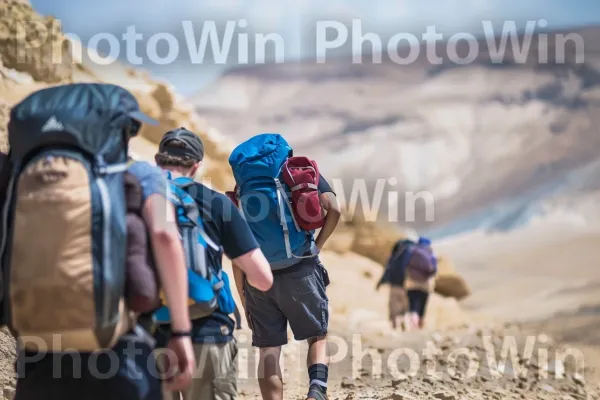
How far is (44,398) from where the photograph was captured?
255 centimetres

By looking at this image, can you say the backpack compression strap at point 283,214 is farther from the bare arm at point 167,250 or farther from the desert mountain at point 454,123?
the desert mountain at point 454,123

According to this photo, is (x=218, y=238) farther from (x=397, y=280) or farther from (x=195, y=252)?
(x=397, y=280)

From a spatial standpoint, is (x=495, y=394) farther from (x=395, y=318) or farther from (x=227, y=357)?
(x=395, y=318)

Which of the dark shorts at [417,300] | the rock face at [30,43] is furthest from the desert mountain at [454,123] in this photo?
the dark shorts at [417,300]

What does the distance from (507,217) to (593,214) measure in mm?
5954

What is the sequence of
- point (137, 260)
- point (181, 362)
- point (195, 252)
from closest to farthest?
point (137, 260) → point (181, 362) → point (195, 252)

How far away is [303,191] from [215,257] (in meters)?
1.28

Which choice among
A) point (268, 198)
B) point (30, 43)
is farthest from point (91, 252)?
point (30, 43)

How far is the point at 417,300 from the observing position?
1088 centimetres

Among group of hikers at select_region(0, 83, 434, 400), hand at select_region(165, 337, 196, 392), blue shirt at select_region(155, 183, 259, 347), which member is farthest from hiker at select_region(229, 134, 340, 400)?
hand at select_region(165, 337, 196, 392)

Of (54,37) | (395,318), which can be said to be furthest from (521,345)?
(54,37)

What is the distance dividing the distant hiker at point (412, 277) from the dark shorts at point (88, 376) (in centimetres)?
835

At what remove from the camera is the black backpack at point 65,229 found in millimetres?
2414

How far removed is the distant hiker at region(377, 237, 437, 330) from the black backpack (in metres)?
8.42
